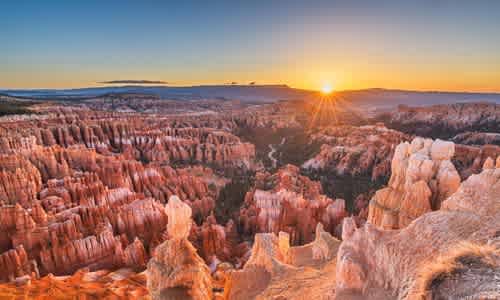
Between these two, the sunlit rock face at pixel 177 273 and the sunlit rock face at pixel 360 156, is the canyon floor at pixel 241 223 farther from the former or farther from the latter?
the sunlit rock face at pixel 360 156

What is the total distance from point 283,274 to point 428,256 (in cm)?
300

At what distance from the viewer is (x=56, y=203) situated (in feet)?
44.4

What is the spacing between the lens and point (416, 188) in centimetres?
778

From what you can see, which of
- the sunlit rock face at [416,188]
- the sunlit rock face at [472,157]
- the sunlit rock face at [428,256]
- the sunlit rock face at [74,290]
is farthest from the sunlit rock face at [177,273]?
the sunlit rock face at [472,157]

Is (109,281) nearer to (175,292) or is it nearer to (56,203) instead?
(175,292)

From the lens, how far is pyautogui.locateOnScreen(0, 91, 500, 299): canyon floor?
2963mm

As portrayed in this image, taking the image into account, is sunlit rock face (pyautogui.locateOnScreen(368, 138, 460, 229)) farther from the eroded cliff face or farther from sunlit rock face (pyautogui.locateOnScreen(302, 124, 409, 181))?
sunlit rock face (pyautogui.locateOnScreen(302, 124, 409, 181))

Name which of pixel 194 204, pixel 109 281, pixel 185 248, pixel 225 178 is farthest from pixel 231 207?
pixel 185 248

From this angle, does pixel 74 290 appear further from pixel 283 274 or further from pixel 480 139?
pixel 480 139

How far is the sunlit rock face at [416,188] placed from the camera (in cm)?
745

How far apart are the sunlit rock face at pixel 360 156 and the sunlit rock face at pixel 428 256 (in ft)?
82.7

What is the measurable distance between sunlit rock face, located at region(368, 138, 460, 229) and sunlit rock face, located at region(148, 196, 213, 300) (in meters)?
5.14

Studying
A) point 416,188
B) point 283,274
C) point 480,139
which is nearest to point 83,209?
point 283,274

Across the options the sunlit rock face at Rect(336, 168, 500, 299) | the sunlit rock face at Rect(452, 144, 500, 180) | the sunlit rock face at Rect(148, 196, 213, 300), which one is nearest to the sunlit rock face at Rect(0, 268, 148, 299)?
the sunlit rock face at Rect(148, 196, 213, 300)
